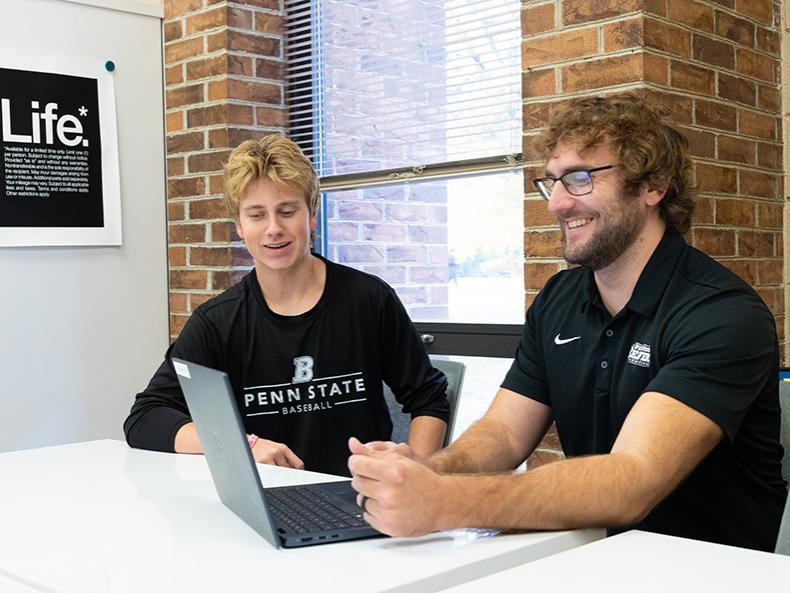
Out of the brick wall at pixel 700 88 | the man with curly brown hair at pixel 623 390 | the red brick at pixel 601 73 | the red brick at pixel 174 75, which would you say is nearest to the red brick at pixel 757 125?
the brick wall at pixel 700 88

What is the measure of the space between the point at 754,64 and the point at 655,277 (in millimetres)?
1181

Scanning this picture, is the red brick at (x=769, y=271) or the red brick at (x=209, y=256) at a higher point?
the red brick at (x=209, y=256)

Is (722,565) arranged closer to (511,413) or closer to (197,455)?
(511,413)

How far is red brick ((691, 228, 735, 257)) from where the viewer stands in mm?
2516

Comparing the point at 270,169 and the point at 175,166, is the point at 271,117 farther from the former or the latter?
the point at 270,169

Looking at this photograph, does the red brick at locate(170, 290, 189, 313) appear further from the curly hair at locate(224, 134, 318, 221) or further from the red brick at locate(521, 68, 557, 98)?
the red brick at locate(521, 68, 557, 98)

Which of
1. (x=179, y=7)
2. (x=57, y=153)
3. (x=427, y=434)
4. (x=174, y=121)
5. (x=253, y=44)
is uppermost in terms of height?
(x=179, y=7)

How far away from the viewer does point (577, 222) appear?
194cm

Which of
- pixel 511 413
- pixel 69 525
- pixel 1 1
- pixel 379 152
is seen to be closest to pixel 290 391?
pixel 511 413

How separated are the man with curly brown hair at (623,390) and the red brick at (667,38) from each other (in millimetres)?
355

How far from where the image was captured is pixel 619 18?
2389mm

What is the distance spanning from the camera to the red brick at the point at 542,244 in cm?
254

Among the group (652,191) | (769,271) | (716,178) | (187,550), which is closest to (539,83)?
(716,178)

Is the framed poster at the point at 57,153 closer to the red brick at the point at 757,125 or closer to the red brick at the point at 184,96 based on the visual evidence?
the red brick at the point at 184,96
